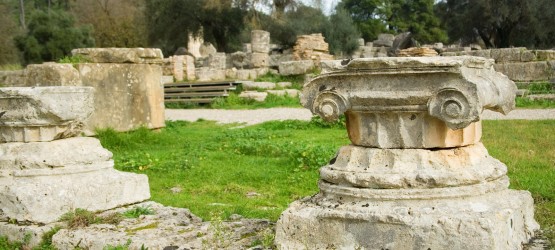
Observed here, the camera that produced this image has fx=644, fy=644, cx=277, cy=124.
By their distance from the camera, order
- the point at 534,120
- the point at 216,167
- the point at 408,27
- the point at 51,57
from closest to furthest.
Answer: the point at 216,167, the point at 534,120, the point at 51,57, the point at 408,27

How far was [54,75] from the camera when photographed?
9828mm

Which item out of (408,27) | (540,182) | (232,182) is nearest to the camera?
(540,182)

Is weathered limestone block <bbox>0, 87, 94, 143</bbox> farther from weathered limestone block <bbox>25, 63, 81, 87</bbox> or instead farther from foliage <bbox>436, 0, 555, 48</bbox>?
foliage <bbox>436, 0, 555, 48</bbox>

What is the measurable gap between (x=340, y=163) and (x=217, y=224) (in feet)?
2.97

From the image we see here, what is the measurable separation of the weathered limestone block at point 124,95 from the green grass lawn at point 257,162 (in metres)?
0.25

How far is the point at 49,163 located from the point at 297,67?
17.4 m

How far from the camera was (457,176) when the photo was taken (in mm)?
3398

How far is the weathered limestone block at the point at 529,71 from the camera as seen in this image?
17.3 metres

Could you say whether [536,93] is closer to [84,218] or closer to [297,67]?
[297,67]

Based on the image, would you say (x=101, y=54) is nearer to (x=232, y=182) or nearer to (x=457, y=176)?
(x=232, y=182)

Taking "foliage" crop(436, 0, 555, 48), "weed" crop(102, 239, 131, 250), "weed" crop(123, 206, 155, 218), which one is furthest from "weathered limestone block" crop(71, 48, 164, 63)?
"foliage" crop(436, 0, 555, 48)

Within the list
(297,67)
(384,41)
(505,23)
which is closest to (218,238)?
(297,67)

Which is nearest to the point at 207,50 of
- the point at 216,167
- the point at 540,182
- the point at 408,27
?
the point at 408,27

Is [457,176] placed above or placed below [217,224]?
above
